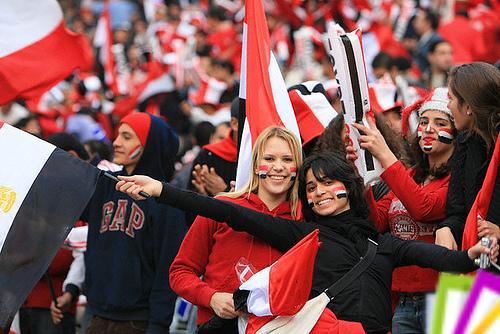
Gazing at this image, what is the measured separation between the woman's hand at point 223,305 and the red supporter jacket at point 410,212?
3.08 feet

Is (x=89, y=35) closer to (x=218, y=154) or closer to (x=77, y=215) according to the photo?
(x=218, y=154)

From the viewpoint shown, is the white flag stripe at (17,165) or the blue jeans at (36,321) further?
the blue jeans at (36,321)

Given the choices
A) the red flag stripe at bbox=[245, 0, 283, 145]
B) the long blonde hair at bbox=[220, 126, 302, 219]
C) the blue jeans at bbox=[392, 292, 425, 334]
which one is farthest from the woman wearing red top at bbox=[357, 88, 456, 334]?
the red flag stripe at bbox=[245, 0, 283, 145]

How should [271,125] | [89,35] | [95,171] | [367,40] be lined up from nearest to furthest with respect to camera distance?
[95,171] → [271,125] → [367,40] → [89,35]

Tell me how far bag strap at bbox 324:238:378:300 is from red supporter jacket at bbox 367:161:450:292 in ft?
1.29

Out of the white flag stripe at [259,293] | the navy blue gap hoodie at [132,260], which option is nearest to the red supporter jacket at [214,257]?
the white flag stripe at [259,293]

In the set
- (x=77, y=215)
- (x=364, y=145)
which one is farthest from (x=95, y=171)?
(x=364, y=145)

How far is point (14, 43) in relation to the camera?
8539mm

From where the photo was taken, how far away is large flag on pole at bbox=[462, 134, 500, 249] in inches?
210

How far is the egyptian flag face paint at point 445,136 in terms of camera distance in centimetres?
624

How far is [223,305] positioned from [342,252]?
62 cm

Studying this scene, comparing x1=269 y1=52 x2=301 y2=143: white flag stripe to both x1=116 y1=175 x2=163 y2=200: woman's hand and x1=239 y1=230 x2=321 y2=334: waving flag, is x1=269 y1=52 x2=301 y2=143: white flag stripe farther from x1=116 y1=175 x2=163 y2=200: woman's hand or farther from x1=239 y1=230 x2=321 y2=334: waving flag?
x1=239 y1=230 x2=321 y2=334: waving flag

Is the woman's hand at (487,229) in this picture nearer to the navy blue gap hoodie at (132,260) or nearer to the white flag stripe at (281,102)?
the white flag stripe at (281,102)

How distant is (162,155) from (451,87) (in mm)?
2554
